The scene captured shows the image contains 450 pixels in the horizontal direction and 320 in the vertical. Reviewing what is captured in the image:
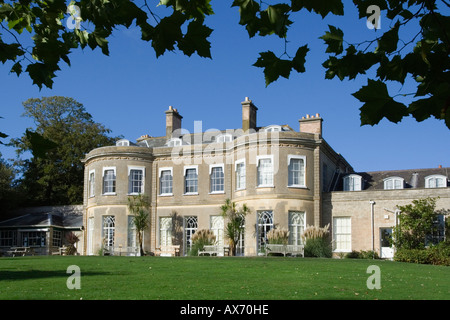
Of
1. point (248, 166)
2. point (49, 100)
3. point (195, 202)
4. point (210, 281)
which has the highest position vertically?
point (49, 100)

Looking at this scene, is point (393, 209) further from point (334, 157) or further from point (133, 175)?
point (133, 175)

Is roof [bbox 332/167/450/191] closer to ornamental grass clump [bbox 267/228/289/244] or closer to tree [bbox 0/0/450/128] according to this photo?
ornamental grass clump [bbox 267/228/289/244]

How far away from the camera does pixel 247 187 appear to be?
3052cm

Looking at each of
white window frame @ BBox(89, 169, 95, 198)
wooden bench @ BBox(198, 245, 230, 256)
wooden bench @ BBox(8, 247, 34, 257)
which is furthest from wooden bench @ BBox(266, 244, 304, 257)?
wooden bench @ BBox(8, 247, 34, 257)

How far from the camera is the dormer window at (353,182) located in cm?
3241

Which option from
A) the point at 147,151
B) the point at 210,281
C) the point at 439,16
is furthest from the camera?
the point at 147,151

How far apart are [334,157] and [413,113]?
31.6 meters

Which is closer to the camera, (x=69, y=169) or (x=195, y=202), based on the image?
(x=195, y=202)

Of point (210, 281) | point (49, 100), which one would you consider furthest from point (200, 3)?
point (49, 100)

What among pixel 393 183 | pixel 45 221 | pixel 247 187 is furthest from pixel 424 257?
pixel 45 221

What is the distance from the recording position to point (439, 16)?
11.1 ft

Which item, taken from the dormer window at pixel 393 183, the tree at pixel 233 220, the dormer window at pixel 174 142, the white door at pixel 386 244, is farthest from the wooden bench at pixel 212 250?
the dormer window at pixel 393 183

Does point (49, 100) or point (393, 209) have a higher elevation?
point (49, 100)

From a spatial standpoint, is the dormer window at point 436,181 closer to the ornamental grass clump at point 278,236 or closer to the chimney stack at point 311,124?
the chimney stack at point 311,124
